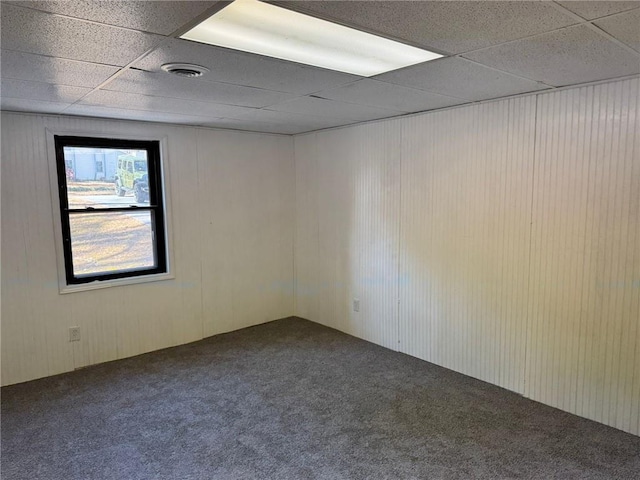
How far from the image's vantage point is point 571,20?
172 cm

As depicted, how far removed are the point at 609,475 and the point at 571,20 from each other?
7.53ft

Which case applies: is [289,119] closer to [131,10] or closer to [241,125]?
[241,125]

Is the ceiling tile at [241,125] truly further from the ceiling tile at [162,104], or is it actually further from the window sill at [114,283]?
the window sill at [114,283]

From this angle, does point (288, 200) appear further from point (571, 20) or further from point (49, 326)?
point (571, 20)

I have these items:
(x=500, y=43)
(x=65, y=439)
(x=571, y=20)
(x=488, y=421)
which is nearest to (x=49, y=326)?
(x=65, y=439)

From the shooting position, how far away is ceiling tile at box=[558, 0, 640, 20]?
1561mm

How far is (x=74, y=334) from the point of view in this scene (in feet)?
12.7

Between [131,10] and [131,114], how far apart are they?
2.34 m

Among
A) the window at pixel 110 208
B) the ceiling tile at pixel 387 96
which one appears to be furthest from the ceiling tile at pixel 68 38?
the window at pixel 110 208

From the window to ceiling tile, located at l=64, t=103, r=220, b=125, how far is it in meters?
0.27

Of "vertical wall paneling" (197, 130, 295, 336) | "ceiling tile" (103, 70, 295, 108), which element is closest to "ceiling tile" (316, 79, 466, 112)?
"ceiling tile" (103, 70, 295, 108)

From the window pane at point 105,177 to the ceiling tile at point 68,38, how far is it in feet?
6.49

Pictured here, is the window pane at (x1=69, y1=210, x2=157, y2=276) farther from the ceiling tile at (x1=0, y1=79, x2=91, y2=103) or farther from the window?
the ceiling tile at (x1=0, y1=79, x2=91, y2=103)

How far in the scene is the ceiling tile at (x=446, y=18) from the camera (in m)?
1.57
